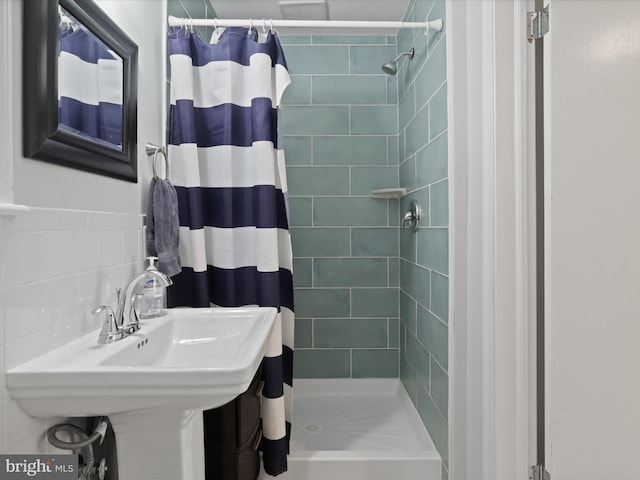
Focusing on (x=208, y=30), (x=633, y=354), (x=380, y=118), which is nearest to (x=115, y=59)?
(x=208, y=30)

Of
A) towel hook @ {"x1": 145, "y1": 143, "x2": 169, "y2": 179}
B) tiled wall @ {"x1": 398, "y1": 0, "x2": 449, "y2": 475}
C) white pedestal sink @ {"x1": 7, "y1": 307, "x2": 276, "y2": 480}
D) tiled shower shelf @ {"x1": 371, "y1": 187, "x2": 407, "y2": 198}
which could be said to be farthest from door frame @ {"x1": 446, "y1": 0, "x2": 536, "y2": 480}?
towel hook @ {"x1": 145, "y1": 143, "x2": 169, "y2": 179}

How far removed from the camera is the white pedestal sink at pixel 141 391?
827mm

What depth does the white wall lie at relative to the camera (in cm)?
82

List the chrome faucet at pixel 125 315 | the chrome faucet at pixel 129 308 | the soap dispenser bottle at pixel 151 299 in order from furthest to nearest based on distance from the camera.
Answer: the soap dispenser bottle at pixel 151 299
the chrome faucet at pixel 129 308
the chrome faucet at pixel 125 315

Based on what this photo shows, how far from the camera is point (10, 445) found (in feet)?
2.68

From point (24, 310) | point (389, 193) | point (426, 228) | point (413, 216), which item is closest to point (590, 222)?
point (426, 228)

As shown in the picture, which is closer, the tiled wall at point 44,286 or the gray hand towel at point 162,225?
the tiled wall at point 44,286

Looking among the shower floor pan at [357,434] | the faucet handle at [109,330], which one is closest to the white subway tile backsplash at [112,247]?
the faucet handle at [109,330]

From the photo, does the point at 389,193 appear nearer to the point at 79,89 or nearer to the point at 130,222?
the point at 130,222

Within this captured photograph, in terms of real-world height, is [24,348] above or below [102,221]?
below

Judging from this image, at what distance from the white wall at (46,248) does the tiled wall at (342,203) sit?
1.22 m

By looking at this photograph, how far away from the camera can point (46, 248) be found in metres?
0.93

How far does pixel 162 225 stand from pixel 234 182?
362 mm

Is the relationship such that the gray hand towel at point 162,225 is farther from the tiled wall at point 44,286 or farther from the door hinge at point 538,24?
the door hinge at point 538,24
